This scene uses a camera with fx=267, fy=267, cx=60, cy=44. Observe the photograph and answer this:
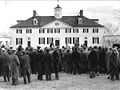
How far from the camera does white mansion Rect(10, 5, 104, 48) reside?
63531 mm

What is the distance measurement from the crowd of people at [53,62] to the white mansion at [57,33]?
44.0 metres

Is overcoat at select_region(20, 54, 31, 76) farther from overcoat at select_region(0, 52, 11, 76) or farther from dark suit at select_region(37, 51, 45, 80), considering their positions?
dark suit at select_region(37, 51, 45, 80)

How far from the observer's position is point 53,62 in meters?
15.5

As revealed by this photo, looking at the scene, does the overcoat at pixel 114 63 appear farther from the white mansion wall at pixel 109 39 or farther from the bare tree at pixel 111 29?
the bare tree at pixel 111 29

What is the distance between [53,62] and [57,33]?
48.8 metres

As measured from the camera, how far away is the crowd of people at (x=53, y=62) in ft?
46.5

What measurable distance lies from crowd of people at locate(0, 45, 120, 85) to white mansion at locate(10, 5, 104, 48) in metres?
44.0

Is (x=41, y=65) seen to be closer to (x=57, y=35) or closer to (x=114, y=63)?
(x=114, y=63)

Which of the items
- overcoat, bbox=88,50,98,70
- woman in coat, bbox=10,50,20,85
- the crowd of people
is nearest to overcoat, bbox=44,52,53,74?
the crowd of people

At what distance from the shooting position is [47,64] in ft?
50.5

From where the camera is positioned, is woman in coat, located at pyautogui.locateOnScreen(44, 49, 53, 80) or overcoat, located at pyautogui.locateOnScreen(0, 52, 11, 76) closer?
overcoat, located at pyautogui.locateOnScreen(0, 52, 11, 76)

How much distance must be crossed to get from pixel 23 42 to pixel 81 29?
47.2 ft

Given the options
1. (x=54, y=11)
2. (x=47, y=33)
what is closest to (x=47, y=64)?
(x=47, y=33)

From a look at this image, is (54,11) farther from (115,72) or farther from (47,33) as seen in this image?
(115,72)
